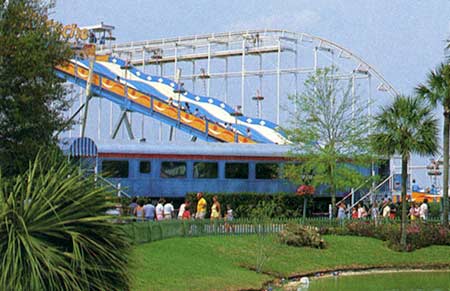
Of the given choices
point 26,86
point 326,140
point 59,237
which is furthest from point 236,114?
point 59,237

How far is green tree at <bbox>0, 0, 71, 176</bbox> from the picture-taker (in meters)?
23.1

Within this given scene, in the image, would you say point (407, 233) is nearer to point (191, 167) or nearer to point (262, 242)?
point (262, 242)

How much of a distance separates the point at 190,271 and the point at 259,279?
245 cm

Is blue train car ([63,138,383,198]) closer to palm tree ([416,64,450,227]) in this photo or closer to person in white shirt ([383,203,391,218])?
person in white shirt ([383,203,391,218])

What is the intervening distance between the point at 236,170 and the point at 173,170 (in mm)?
3350

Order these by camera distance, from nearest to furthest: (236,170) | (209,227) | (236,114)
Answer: (209,227), (236,170), (236,114)

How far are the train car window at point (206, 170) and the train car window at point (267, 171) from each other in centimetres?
225

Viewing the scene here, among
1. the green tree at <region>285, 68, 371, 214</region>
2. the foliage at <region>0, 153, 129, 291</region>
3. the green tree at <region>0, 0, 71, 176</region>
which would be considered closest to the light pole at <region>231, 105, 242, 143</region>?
the green tree at <region>285, 68, 371, 214</region>

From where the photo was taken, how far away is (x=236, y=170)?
4503 cm

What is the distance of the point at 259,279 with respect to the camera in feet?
91.9

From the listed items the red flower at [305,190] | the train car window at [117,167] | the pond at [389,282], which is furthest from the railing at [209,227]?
the train car window at [117,167]

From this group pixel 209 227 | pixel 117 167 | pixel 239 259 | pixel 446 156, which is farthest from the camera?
pixel 117 167

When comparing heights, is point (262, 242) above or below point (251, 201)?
below

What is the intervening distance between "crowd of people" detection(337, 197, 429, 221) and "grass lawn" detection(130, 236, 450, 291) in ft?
15.7
